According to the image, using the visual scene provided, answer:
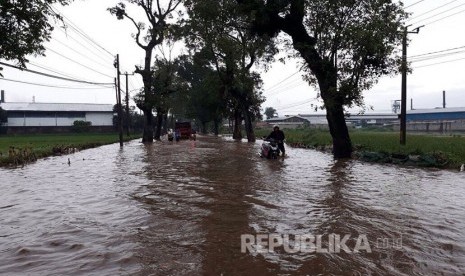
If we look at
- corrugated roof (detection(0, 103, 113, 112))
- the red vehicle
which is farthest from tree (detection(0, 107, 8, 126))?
the red vehicle

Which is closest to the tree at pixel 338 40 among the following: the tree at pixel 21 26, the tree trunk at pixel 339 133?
the tree trunk at pixel 339 133

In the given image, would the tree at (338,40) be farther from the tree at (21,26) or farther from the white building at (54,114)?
the white building at (54,114)

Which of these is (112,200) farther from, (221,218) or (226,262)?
(226,262)

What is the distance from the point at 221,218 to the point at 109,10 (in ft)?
107

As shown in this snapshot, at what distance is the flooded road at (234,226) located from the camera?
4297 mm

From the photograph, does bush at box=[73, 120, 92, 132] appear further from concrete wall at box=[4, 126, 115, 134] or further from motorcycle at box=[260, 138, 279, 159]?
motorcycle at box=[260, 138, 279, 159]

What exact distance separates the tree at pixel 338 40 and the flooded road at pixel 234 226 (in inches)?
286

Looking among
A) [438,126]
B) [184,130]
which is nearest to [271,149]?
[184,130]

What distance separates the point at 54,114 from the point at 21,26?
197 feet

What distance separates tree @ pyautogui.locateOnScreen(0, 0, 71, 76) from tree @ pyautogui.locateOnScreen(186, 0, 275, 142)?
1249 cm

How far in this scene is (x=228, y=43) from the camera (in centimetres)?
2606

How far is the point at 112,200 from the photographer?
8242 mm

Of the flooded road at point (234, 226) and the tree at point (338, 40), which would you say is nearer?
the flooded road at point (234, 226)

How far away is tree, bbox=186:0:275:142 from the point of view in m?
24.0
